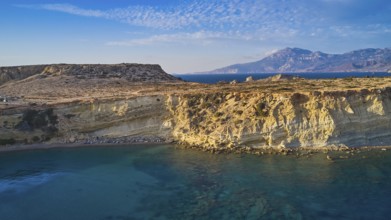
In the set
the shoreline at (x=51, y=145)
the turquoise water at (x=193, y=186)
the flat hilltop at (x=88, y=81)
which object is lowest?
the turquoise water at (x=193, y=186)

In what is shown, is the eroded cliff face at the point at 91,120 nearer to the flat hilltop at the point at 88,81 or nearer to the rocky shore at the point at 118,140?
the rocky shore at the point at 118,140

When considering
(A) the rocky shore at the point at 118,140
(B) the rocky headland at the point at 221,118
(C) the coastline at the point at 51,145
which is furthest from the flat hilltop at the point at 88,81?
(A) the rocky shore at the point at 118,140

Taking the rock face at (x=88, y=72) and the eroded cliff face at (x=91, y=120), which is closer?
the eroded cliff face at (x=91, y=120)

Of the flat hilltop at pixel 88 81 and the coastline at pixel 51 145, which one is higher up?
the flat hilltop at pixel 88 81

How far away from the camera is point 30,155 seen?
44.7 meters

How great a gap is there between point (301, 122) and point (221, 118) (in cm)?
1038

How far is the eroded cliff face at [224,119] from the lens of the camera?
4188cm

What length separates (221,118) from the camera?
47531 mm

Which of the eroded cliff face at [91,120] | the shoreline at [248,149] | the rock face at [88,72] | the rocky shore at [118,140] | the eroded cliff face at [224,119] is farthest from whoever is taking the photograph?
the rock face at [88,72]

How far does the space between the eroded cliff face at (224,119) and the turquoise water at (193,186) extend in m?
3.95

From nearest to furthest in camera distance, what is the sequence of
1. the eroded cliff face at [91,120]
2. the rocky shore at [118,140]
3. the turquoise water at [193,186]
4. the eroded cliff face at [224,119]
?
1. the turquoise water at [193,186]
2. the eroded cliff face at [224,119]
3. the rocky shore at [118,140]
4. the eroded cliff face at [91,120]

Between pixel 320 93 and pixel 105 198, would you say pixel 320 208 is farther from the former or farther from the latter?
pixel 320 93

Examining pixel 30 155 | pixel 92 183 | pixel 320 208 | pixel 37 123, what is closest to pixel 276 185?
pixel 320 208

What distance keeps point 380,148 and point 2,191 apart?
128 feet
